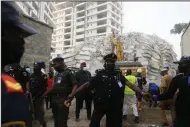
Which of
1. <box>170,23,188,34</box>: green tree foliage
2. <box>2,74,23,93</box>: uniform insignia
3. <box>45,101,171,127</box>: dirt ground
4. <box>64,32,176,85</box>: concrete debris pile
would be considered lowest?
<box>45,101,171,127</box>: dirt ground

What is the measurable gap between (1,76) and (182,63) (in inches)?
131

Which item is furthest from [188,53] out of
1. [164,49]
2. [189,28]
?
[164,49]

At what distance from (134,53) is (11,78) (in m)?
29.5

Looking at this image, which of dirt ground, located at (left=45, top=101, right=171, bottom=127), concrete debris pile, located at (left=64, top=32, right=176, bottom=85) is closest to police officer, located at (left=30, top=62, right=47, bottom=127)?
dirt ground, located at (left=45, top=101, right=171, bottom=127)

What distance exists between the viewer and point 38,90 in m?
6.11

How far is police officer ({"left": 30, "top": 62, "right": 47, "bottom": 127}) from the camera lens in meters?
6.05

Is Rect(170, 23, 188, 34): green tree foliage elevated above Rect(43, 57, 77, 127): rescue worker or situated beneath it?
elevated above

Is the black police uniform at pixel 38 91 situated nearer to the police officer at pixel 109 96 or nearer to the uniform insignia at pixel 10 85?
the police officer at pixel 109 96

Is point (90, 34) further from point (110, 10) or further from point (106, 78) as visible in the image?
point (106, 78)

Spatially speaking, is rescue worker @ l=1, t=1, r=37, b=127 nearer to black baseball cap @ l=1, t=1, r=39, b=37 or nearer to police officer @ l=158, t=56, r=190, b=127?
black baseball cap @ l=1, t=1, r=39, b=37

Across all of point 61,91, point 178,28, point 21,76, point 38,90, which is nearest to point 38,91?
point 38,90

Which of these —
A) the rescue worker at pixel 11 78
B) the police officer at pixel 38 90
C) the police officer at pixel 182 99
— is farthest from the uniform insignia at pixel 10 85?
the police officer at pixel 38 90

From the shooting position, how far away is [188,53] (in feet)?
34.3

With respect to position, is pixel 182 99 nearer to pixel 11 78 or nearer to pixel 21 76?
pixel 11 78
